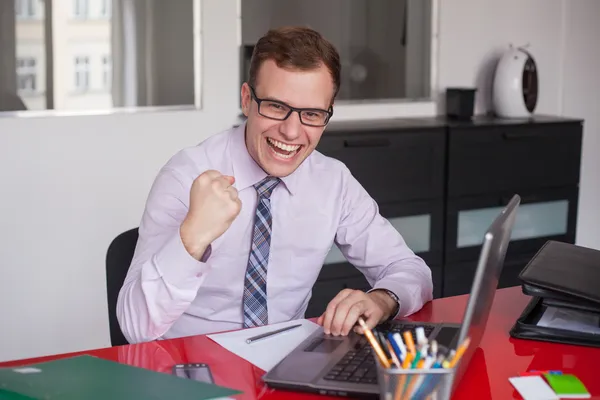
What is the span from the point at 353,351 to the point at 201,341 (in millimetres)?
296

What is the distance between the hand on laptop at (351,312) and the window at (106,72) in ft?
6.32

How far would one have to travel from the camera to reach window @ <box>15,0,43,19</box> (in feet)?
10.6

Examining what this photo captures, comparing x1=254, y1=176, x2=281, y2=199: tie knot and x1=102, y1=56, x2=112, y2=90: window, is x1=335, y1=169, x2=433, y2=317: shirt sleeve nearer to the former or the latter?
x1=254, y1=176, x2=281, y2=199: tie knot

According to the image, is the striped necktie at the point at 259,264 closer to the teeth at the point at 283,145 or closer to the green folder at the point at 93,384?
the teeth at the point at 283,145

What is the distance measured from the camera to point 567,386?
4.85 ft

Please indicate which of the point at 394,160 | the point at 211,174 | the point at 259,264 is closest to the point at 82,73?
the point at 394,160

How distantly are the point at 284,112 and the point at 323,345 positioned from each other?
1.88ft

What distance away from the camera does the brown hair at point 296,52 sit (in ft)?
6.45

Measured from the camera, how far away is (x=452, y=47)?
4.20 metres

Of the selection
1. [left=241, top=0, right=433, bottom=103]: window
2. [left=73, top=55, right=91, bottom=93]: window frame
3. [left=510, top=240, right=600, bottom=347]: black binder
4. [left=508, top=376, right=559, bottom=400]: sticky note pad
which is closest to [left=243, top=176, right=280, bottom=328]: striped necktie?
[left=510, top=240, right=600, bottom=347]: black binder

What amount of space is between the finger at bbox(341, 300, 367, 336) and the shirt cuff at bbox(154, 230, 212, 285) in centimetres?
30

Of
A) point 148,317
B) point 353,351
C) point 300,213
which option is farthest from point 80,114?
point 353,351

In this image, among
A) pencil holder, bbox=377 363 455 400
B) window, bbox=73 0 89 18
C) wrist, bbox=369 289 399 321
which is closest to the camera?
pencil holder, bbox=377 363 455 400

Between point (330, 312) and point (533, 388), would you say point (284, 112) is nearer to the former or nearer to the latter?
point (330, 312)
